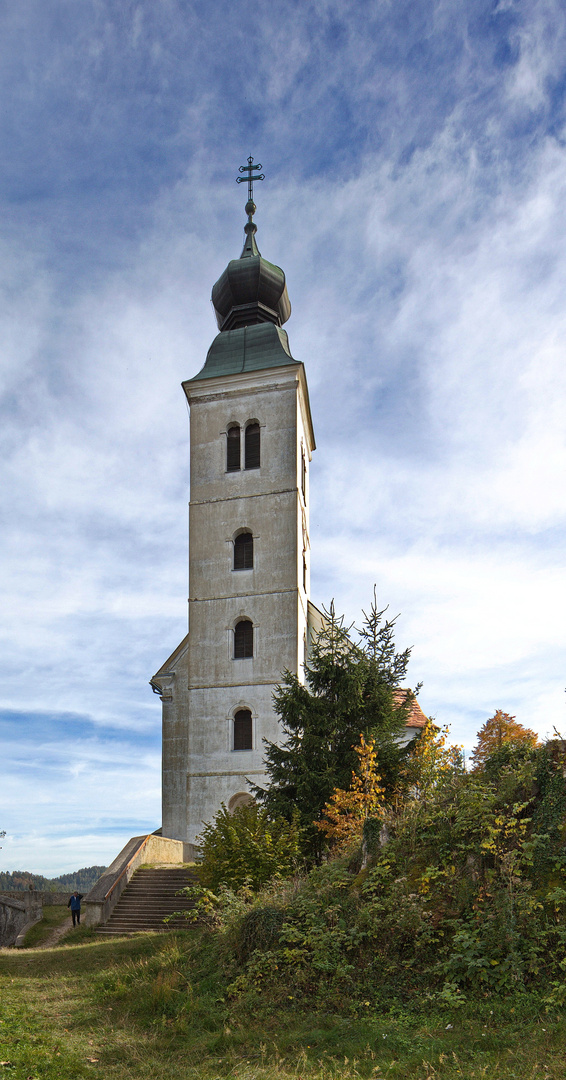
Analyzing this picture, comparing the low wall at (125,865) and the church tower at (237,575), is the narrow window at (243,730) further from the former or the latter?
the low wall at (125,865)

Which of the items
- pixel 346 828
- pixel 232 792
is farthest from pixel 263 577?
pixel 346 828

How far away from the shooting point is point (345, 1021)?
7.61m

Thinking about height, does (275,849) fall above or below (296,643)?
below

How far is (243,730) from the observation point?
25.8 metres

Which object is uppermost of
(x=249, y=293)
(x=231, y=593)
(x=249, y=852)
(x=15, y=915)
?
(x=249, y=293)

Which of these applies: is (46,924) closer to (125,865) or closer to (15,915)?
(15,915)

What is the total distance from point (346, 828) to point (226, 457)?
1751 centimetres

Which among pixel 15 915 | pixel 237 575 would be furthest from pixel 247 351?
pixel 15 915

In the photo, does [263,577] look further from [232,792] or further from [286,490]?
[232,792]

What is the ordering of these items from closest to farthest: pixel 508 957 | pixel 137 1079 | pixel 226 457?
pixel 137 1079
pixel 508 957
pixel 226 457

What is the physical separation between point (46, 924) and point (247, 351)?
20.3 meters

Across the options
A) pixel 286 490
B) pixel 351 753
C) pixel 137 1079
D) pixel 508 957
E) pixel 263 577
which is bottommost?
pixel 137 1079

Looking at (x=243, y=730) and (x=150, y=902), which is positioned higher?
(x=243, y=730)

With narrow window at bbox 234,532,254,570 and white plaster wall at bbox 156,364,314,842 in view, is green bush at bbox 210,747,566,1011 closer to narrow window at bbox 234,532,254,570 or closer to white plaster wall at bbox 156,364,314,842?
white plaster wall at bbox 156,364,314,842
